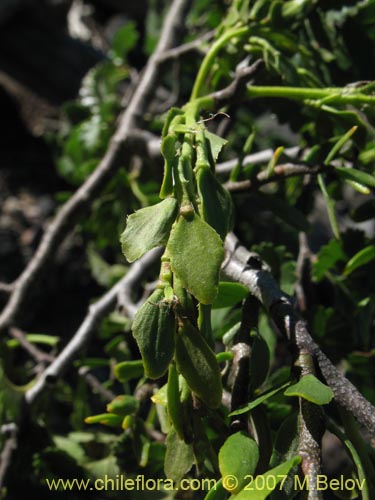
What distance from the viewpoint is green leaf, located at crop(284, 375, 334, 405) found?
1.55ft

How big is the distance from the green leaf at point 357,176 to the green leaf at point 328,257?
18 centimetres

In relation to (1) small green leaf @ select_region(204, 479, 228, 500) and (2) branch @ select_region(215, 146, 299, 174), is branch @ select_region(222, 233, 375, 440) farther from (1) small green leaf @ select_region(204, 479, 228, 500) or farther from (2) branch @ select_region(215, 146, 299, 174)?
(2) branch @ select_region(215, 146, 299, 174)

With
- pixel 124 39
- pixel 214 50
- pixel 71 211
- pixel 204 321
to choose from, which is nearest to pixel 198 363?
pixel 204 321

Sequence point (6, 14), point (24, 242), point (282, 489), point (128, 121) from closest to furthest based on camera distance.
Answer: point (282, 489)
point (128, 121)
point (24, 242)
point (6, 14)

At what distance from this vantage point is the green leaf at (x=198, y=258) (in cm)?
45

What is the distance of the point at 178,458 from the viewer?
1.78 ft

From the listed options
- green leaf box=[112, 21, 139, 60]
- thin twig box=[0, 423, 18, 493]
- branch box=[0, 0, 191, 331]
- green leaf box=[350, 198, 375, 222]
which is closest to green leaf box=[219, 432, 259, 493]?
green leaf box=[350, 198, 375, 222]

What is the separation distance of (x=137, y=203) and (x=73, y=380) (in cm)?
34

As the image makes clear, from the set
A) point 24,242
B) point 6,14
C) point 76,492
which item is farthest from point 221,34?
point 6,14

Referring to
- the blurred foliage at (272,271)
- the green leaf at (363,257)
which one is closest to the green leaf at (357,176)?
the blurred foliage at (272,271)

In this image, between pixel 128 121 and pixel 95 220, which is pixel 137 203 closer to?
pixel 95 220

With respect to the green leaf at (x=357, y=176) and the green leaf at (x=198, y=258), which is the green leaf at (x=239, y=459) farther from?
the green leaf at (x=357, y=176)

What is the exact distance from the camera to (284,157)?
0.80 meters

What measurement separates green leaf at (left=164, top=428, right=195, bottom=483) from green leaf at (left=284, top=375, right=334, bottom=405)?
11cm
